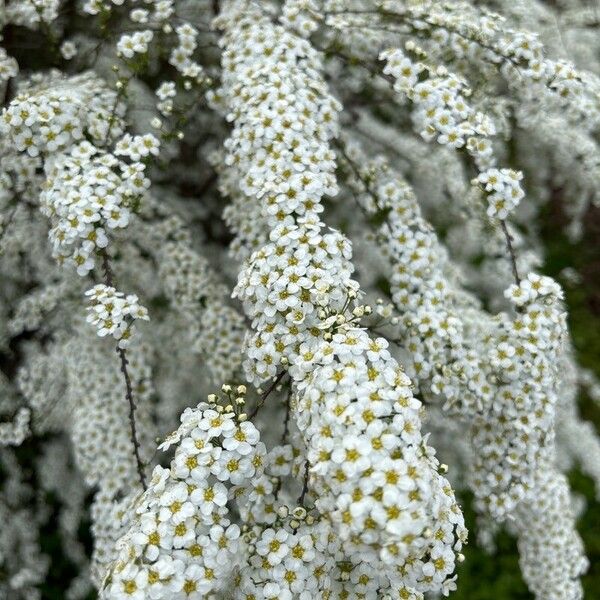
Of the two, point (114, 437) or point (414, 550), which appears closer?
point (414, 550)

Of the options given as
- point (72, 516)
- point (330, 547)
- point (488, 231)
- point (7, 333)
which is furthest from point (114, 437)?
point (488, 231)

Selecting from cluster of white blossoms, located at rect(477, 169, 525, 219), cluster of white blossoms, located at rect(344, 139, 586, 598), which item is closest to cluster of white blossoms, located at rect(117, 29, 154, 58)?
cluster of white blossoms, located at rect(344, 139, 586, 598)

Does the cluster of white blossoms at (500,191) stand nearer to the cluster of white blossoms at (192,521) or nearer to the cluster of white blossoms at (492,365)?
the cluster of white blossoms at (492,365)

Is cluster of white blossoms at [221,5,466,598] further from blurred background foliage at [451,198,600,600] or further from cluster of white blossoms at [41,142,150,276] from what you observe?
blurred background foliage at [451,198,600,600]

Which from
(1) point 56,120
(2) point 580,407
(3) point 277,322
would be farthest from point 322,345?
(2) point 580,407

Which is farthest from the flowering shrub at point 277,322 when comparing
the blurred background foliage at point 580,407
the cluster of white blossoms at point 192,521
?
the blurred background foliage at point 580,407

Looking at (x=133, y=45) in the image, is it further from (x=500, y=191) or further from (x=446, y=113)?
(x=500, y=191)

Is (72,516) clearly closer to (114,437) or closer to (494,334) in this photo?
(114,437)
